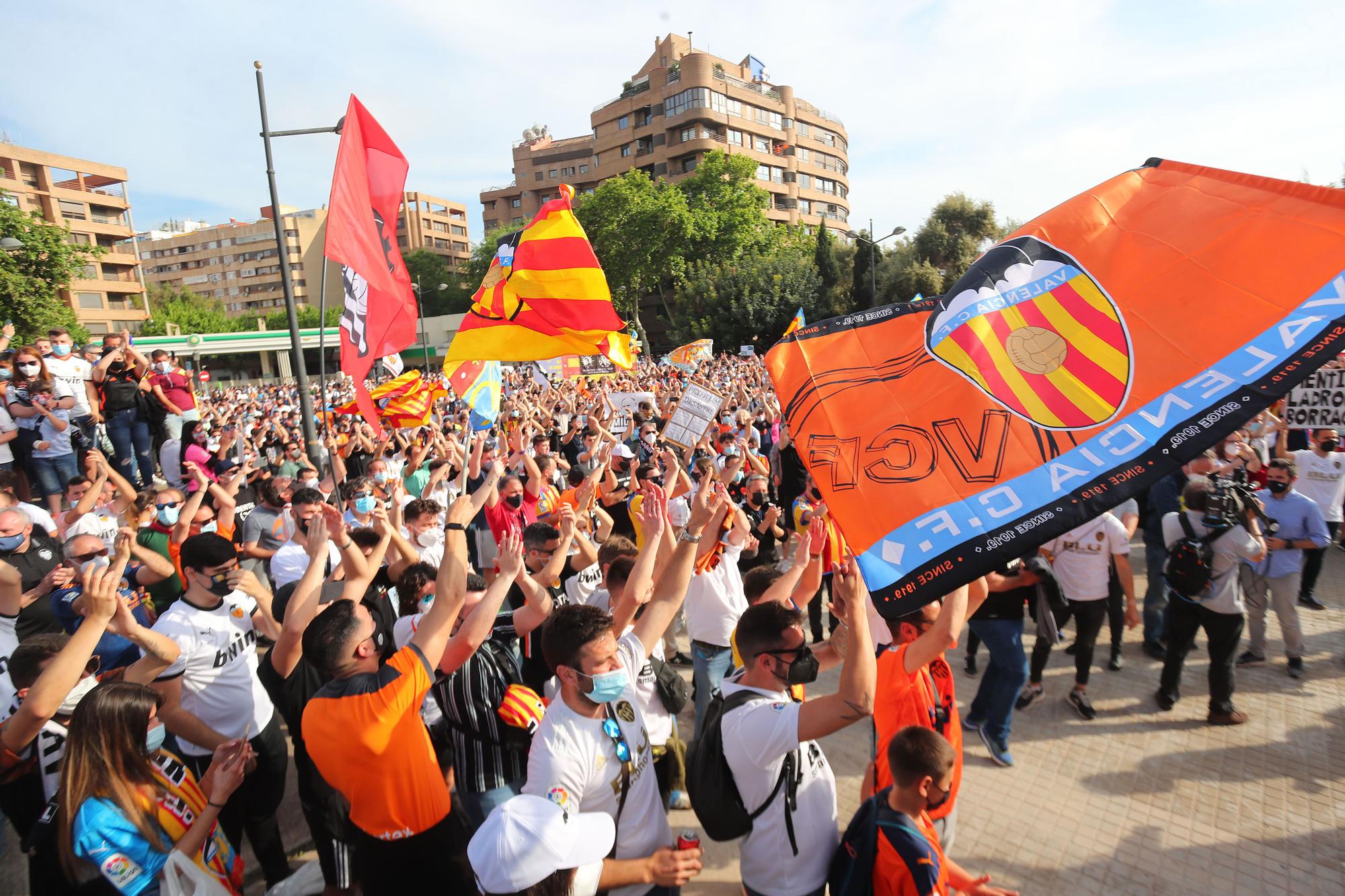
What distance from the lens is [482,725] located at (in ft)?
10.4

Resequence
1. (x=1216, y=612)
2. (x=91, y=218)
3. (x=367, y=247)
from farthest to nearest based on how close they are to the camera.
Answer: (x=91, y=218) → (x=367, y=247) → (x=1216, y=612)

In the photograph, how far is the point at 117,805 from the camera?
2.40 metres

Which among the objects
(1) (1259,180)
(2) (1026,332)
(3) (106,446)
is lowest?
(3) (106,446)

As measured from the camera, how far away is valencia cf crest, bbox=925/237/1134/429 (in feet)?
8.96

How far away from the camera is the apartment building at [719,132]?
5862 centimetres

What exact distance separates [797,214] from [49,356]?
6263 cm

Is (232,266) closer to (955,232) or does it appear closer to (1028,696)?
(955,232)

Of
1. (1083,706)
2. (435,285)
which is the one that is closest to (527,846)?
(1083,706)

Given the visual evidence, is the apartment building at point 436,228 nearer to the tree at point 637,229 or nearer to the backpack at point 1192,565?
the tree at point 637,229

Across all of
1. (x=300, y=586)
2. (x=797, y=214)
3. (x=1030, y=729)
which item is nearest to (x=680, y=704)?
(x=300, y=586)

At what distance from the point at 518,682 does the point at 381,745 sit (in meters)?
A: 0.81

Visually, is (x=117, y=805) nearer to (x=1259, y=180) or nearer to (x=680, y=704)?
(x=680, y=704)

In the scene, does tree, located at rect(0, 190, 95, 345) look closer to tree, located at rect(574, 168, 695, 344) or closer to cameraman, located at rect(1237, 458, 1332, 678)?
tree, located at rect(574, 168, 695, 344)

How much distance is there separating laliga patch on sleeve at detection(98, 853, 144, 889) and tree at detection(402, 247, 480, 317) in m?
77.7
